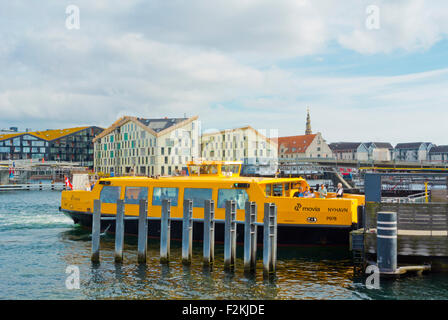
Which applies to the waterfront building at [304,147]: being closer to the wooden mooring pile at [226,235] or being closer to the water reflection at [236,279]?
the water reflection at [236,279]

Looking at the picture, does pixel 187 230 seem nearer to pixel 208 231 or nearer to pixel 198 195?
pixel 208 231

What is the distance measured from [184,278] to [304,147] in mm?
134816

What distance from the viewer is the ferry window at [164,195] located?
21.4 metres

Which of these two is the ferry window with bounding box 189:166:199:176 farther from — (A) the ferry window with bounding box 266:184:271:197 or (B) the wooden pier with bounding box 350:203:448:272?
(B) the wooden pier with bounding box 350:203:448:272

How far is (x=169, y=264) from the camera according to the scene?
17125mm

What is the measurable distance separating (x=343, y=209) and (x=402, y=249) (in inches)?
165

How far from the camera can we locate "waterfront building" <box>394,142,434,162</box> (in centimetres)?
17650

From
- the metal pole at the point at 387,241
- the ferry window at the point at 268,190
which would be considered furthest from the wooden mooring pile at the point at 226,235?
the ferry window at the point at 268,190

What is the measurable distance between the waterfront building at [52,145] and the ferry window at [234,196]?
123 metres

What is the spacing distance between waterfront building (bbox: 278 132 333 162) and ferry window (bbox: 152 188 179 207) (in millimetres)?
126658

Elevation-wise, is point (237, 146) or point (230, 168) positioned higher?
point (237, 146)

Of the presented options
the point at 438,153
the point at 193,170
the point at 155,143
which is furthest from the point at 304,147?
the point at 193,170

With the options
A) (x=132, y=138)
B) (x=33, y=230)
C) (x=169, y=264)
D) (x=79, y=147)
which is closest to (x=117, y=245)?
(x=169, y=264)

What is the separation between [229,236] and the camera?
15242mm
